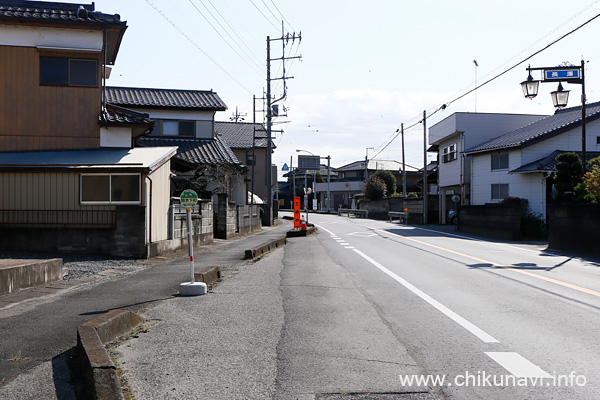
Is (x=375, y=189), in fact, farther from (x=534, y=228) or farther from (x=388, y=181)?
(x=534, y=228)

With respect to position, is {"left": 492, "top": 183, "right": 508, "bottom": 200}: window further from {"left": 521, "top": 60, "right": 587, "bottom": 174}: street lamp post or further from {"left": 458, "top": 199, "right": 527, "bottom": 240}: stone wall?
{"left": 521, "top": 60, "right": 587, "bottom": 174}: street lamp post

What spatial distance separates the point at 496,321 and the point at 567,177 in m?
16.1

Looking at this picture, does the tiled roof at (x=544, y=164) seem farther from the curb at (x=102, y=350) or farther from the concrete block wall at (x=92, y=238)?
the curb at (x=102, y=350)

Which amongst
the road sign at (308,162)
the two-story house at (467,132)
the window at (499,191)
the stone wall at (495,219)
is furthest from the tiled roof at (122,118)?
the road sign at (308,162)

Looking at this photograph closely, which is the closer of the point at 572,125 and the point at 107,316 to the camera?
the point at 107,316

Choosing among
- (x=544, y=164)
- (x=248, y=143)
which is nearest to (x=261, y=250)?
(x=544, y=164)

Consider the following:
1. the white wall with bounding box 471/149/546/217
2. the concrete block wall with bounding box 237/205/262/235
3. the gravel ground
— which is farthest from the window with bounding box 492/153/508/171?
the gravel ground

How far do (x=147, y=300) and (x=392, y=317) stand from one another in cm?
398

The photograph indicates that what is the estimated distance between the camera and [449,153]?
4028 cm

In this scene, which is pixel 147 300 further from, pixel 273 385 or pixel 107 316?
pixel 273 385

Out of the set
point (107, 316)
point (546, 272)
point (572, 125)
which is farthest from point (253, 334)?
point (572, 125)

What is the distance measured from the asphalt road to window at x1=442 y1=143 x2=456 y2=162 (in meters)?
25.7

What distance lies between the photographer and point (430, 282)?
A: 414 inches

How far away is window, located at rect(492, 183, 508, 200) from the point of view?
1213 inches
